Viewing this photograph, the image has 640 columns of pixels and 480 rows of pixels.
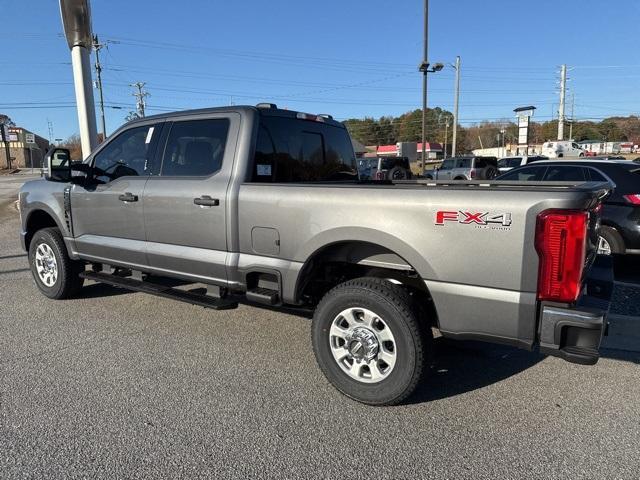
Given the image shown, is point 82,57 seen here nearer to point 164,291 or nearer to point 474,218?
point 164,291

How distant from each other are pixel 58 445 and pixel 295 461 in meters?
1.38

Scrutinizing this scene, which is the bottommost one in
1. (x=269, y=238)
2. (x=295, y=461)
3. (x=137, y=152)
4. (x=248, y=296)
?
(x=295, y=461)

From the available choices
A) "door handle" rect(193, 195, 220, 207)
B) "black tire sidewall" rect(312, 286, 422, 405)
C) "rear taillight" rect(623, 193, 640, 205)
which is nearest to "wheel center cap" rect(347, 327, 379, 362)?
"black tire sidewall" rect(312, 286, 422, 405)

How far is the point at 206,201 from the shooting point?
3906 millimetres

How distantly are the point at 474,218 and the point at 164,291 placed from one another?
292 cm

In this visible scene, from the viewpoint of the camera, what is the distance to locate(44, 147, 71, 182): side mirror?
4.85 metres

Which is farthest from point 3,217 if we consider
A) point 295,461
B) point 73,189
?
point 295,461

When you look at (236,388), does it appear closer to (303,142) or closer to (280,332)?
(280,332)

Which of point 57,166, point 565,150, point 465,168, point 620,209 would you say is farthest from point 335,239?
point 565,150

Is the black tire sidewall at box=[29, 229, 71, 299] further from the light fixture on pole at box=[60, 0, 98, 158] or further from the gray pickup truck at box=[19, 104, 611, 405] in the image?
the light fixture on pole at box=[60, 0, 98, 158]

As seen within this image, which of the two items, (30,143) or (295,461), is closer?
(295,461)

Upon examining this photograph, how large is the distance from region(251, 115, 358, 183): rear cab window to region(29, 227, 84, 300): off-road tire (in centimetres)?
287

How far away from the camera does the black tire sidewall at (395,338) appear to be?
3.10 metres

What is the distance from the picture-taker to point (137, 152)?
4.75 m
